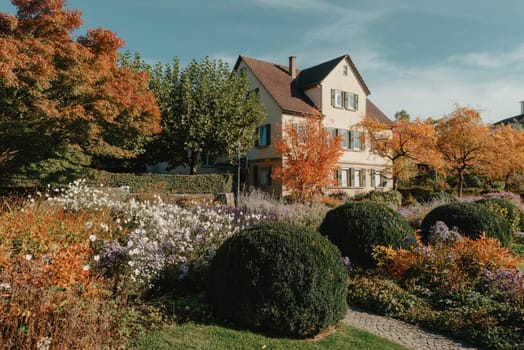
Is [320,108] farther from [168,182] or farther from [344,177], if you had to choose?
[168,182]

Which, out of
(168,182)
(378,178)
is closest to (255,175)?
(168,182)

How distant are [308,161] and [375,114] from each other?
13.5 m

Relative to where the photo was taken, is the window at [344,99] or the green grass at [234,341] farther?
the window at [344,99]

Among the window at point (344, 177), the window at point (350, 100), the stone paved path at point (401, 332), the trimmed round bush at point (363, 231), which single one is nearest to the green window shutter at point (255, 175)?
the window at point (344, 177)

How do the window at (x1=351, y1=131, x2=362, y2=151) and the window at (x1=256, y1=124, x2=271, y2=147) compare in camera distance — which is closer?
the window at (x1=256, y1=124, x2=271, y2=147)

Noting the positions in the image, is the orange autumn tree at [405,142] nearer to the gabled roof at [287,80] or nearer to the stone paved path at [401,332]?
the gabled roof at [287,80]

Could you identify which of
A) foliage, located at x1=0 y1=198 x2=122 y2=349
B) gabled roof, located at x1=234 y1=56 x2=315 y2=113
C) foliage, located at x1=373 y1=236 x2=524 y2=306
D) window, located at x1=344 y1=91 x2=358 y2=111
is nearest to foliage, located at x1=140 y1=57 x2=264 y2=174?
gabled roof, located at x1=234 y1=56 x2=315 y2=113

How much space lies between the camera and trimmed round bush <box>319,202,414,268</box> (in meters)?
8.12

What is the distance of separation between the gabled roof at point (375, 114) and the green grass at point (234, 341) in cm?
2744

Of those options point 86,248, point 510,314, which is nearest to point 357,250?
point 510,314

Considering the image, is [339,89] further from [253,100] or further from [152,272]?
[152,272]

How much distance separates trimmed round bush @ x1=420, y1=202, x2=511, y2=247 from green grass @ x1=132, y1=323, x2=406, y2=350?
6571 millimetres

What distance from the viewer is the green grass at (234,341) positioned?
4.27 meters

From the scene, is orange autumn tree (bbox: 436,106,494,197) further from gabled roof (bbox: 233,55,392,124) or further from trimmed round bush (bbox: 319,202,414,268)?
trimmed round bush (bbox: 319,202,414,268)
